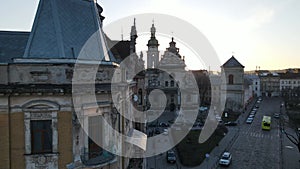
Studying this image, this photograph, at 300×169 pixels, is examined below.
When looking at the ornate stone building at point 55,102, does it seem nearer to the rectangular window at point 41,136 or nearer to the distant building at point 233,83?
the rectangular window at point 41,136

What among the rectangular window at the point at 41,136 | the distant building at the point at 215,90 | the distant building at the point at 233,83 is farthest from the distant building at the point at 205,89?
the rectangular window at the point at 41,136

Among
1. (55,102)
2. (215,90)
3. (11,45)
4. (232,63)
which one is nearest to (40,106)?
(55,102)

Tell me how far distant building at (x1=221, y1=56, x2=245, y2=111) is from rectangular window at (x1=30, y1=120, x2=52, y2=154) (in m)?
56.3

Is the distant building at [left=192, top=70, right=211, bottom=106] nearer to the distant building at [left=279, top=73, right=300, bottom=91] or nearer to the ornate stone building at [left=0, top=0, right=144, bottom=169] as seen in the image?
the distant building at [left=279, top=73, right=300, bottom=91]

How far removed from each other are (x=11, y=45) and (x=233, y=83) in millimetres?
56165

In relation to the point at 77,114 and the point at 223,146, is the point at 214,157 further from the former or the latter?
the point at 77,114

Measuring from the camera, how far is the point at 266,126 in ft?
149

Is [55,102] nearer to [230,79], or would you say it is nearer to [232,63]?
[232,63]

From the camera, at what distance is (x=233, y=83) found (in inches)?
2494

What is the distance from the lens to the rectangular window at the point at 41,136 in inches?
469

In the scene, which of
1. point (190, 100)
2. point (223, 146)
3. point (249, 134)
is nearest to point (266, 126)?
point (249, 134)

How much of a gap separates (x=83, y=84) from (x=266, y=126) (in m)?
41.1

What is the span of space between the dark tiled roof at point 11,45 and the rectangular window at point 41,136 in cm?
463

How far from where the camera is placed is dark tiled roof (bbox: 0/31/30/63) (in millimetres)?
14375
